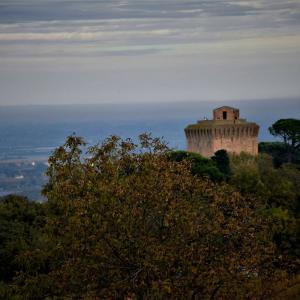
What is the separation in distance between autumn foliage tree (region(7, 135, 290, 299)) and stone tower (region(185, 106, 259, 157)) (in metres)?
40.0

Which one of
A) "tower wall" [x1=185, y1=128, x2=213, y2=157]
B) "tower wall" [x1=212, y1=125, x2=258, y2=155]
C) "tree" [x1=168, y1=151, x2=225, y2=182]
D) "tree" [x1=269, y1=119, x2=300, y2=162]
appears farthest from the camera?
"tree" [x1=269, y1=119, x2=300, y2=162]

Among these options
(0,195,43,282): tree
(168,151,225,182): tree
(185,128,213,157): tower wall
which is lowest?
(0,195,43,282): tree

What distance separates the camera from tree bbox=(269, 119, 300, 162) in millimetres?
62188

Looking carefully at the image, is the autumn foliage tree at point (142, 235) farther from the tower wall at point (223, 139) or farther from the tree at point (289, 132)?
the tree at point (289, 132)

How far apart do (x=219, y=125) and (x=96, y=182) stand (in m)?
41.6

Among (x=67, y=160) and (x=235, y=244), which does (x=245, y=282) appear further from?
(x=67, y=160)

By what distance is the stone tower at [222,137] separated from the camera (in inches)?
2350

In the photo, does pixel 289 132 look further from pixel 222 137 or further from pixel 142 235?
pixel 142 235

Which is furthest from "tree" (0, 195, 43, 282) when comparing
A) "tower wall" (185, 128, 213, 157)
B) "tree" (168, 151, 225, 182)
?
"tower wall" (185, 128, 213, 157)

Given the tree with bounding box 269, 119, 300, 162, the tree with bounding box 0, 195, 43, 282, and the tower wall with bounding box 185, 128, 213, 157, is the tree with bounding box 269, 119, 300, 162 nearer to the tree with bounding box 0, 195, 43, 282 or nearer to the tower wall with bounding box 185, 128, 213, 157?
the tower wall with bounding box 185, 128, 213, 157

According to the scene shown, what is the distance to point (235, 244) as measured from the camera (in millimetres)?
18859

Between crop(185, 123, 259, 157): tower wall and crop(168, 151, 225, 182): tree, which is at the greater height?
crop(185, 123, 259, 157): tower wall

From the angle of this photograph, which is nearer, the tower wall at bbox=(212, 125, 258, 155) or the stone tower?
the stone tower

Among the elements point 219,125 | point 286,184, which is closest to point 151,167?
point 286,184
